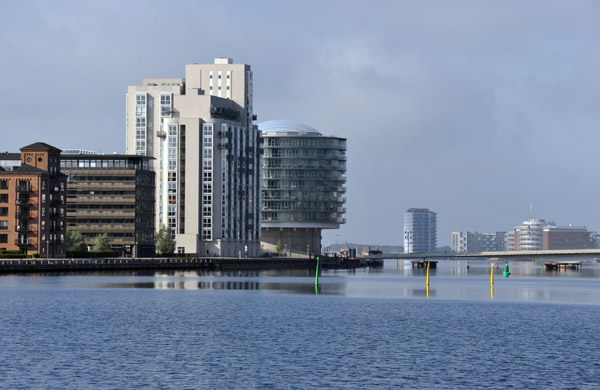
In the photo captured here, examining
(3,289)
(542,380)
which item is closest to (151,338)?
(542,380)

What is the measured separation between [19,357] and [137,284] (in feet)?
317

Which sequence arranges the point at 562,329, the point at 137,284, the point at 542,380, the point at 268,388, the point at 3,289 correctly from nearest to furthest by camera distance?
the point at 268,388 < the point at 542,380 < the point at 562,329 < the point at 3,289 < the point at 137,284

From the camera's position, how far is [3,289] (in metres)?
Result: 137

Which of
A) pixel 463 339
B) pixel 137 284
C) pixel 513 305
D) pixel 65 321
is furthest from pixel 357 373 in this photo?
pixel 137 284

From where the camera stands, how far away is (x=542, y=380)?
5966cm

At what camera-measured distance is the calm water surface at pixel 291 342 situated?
195 feet

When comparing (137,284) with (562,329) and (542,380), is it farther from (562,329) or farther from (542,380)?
(542,380)

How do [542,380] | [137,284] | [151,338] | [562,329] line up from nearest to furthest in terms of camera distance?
[542,380], [151,338], [562,329], [137,284]

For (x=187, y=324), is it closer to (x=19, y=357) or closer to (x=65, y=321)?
(x=65, y=321)

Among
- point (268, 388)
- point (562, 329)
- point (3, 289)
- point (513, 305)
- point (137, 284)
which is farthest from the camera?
point (137, 284)

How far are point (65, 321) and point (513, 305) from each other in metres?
55.8

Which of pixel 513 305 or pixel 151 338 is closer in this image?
pixel 151 338

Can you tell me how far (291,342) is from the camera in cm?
7719

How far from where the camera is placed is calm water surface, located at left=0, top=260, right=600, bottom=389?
59.4 meters
